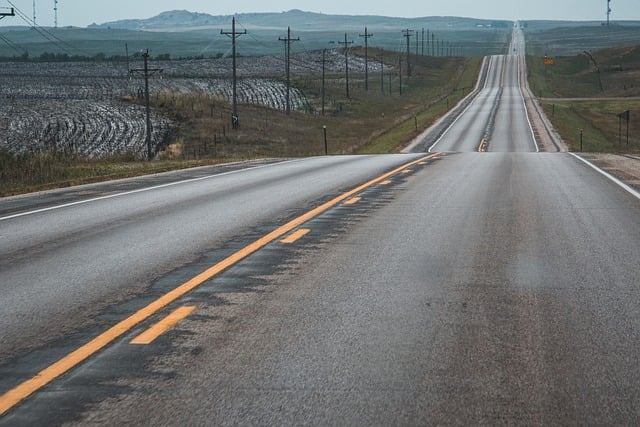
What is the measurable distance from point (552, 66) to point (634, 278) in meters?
163

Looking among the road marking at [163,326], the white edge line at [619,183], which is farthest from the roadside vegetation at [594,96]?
the road marking at [163,326]

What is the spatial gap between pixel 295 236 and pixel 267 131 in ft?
182

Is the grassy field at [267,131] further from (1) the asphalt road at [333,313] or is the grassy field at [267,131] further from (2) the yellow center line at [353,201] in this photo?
(1) the asphalt road at [333,313]

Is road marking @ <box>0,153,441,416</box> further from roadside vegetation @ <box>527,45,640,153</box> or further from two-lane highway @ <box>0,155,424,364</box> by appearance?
roadside vegetation @ <box>527,45,640,153</box>

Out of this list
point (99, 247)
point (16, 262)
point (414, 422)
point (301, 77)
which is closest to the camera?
point (414, 422)

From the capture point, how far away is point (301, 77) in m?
118

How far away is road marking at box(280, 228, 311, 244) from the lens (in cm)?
986

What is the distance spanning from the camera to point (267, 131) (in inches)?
2564

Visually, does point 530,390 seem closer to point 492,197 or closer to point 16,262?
point 16,262

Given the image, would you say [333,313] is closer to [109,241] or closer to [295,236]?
[295,236]

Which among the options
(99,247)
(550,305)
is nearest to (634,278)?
(550,305)

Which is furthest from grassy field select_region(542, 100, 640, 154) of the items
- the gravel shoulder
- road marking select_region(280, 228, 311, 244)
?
road marking select_region(280, 228, 311, 244)

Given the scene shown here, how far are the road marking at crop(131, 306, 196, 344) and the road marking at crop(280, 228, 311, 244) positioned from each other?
3.26 metres

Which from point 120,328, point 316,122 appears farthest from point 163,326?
point 316,122
